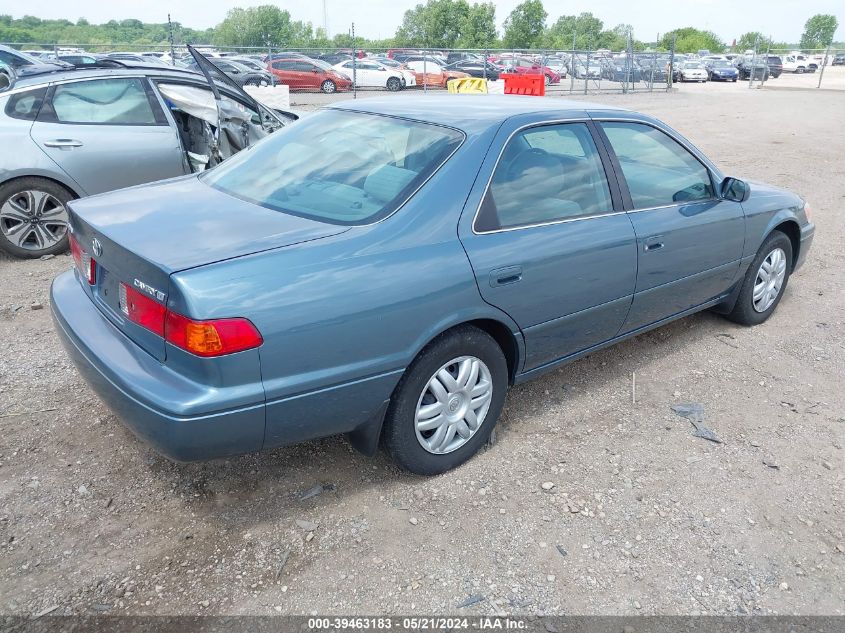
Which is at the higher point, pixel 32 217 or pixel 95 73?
pixel 95 73

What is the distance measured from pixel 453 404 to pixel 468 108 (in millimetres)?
1452

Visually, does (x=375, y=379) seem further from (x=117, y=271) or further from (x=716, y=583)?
(x=716, y=583)

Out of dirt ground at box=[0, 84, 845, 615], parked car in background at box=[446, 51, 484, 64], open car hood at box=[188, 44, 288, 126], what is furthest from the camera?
parked car in background at box=[446, 51, 484, 64]

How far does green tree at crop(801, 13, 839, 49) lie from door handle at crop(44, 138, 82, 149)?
440 ft

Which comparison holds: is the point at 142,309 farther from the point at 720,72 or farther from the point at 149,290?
the point at 720,72

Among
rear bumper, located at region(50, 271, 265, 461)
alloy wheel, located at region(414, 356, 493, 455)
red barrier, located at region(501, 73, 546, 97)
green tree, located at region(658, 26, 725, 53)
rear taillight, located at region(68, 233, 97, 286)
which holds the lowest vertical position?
alloy wheel, located at region(414, 356, 493, 455)

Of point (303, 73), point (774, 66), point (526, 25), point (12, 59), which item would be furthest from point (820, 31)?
point (12, 59)

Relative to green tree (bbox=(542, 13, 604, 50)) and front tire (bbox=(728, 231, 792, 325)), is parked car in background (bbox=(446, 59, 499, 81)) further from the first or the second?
green tree (bbox=(542, 13, 604, 50))

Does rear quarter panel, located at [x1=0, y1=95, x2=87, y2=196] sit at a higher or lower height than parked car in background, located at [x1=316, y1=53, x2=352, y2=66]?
lower

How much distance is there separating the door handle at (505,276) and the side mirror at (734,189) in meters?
1.91

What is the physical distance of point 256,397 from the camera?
7.88 feet

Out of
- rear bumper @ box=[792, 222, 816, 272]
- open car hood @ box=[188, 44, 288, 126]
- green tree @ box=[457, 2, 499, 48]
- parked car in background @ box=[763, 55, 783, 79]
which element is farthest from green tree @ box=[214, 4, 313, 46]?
rear bumper @ box=[792, 222, 816, 272]

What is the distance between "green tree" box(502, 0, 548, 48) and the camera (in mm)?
76312

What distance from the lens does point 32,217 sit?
228 inches
